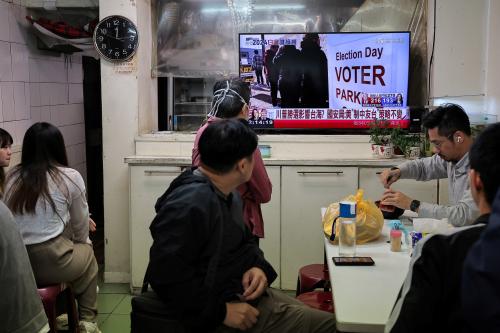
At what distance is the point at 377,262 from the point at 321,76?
2140 millimetres

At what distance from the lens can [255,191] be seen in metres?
2.65

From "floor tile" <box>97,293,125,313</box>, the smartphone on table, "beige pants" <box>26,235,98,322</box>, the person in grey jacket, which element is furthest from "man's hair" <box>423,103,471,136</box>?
"floor tile" <box>97,293,125,313</box>

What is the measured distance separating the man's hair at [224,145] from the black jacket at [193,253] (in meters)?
0.07

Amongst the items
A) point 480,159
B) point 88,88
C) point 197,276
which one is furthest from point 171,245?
point 88,88

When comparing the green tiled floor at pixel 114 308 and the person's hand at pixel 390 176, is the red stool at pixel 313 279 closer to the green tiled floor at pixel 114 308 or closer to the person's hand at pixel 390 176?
the person's hand at pixel 390 176

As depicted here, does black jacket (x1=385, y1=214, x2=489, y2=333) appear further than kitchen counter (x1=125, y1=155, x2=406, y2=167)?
No

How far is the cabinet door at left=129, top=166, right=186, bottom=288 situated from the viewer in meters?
3.78

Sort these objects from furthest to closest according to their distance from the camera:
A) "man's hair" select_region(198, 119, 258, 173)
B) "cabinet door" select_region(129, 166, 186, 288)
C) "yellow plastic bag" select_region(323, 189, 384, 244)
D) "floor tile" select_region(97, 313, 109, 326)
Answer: "cabinet door" select_region(129, 166, 186, 288)
"floor tile" select_region(97, 313, 109, 326)
"yellow plastic bag" select_region(323, 189, 384, 244)
"man's hair" select_region(198, 119, 258, 173)

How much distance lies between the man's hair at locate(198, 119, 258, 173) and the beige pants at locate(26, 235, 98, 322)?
129 cm

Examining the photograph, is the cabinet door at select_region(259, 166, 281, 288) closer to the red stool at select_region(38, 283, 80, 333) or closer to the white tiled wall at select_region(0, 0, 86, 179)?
the red stool at select_region(38, 283, 80, 333)

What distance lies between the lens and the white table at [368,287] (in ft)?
5.37

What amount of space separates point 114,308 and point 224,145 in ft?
7.30

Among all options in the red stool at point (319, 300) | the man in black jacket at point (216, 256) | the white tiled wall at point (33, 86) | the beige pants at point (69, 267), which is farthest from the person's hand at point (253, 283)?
the white tiled wall at point (33, 86)

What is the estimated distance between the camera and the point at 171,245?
5.54ft
